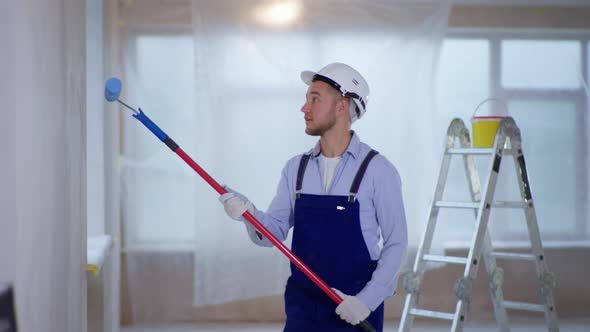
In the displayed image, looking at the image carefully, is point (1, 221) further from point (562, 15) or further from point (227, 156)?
point (562, 15)

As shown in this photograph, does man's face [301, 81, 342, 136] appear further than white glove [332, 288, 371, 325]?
Yes

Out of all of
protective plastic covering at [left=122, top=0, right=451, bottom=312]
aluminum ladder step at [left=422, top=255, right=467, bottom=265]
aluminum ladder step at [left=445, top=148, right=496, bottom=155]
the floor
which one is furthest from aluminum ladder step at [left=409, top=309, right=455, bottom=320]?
protective plastic covering at [left=122, top=0, right=451, bottom=312]

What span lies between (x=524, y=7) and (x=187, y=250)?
112 inches

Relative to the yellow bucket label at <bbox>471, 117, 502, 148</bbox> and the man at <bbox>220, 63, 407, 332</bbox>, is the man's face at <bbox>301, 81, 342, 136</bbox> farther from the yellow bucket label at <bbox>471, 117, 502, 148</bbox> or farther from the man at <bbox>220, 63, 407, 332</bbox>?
the yellow bucket label at <bbox>471, 117, 502, 148</bbox>

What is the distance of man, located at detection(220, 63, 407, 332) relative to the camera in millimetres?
2205

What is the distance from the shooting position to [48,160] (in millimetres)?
1723

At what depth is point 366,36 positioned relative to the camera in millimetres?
4992

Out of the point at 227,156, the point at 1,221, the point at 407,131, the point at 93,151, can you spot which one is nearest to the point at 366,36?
the point at 407,131

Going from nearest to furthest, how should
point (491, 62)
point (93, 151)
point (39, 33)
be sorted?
point (39, 33) → point (93, 151) → point (491, 62)

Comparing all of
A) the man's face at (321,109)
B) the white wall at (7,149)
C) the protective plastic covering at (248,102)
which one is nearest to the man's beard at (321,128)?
the man's face at (321,109)

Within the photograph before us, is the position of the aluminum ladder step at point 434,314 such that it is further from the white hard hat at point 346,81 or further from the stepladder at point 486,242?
the white hard hat at point 346,81

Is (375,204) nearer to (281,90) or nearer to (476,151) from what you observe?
(476,151)

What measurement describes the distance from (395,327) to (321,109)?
9.38 ft

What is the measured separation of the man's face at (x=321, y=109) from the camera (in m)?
2.35
